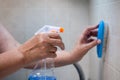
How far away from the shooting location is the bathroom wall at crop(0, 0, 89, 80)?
1507mm

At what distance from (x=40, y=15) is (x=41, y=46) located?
2.59 feet

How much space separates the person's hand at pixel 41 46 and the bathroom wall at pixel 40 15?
2.51 feet

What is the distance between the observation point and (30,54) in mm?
766

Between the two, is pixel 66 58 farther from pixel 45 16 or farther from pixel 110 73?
pixel 45 16

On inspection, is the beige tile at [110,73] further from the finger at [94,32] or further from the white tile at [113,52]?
the finger at [94,32]

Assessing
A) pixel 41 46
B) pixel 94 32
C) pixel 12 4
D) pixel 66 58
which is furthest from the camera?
pixel 12 4

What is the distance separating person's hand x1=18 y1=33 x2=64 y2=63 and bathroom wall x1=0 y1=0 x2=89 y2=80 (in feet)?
2.51

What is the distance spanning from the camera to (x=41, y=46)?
0.76 metres

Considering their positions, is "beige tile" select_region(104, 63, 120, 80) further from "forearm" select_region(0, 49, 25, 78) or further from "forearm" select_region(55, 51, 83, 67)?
"forearm" select_region(0, 49, 25, 78)

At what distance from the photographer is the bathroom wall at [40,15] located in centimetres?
151

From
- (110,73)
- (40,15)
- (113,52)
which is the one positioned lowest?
(110,73)

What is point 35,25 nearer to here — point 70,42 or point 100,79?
point 70,42

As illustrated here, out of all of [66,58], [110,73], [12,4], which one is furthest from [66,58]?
[12,4]

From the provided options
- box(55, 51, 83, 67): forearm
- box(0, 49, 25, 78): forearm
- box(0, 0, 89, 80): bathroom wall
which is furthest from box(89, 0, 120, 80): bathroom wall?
box(0, 0, 89, 80): bathroom wall
